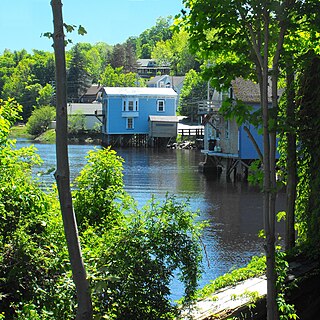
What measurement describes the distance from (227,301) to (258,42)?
93.9 inches

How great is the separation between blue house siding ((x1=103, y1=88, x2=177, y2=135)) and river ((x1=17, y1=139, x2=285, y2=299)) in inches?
739

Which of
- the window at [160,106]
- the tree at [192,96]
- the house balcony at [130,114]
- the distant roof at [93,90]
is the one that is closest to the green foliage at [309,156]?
the house balcony at [130,114]

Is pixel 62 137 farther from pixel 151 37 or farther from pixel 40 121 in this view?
pixel 151 37

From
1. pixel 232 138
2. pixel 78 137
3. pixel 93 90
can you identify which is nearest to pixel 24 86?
pixel 78 137

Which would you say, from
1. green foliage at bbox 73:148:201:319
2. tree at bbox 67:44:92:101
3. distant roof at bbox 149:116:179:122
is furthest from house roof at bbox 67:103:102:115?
green foliage at bbox 73:148:201:319

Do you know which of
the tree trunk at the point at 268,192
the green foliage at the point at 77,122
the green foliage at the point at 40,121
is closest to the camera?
the tree trunk at the point at 268,192

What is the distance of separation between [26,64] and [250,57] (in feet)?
291

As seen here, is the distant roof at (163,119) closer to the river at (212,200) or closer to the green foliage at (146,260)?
Result: the river at (212,200)

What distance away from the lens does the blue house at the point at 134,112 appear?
61.9 metres

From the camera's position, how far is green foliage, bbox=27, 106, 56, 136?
3019 inches

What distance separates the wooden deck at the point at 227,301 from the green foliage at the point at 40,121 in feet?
237

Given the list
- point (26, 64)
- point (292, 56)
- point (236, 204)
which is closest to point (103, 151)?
point (292, 56)

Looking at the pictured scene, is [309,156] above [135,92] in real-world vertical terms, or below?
below

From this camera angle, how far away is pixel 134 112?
62.6 meters
